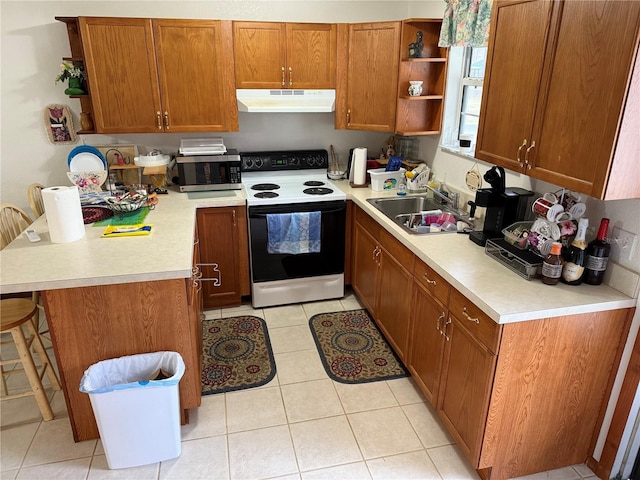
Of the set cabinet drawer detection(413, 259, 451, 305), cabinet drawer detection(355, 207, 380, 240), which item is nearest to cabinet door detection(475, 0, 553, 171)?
cabinet drawer detection(413, 259, 451, 305)

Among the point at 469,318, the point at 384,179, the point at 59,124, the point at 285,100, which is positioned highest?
the point at 285,100

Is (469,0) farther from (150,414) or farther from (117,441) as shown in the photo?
(117,441)

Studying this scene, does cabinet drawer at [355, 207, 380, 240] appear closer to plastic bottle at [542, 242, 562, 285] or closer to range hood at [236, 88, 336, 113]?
range hood at [236, 88, 336, 113]

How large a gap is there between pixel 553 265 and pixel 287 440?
148cm

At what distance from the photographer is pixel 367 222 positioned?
3129mm

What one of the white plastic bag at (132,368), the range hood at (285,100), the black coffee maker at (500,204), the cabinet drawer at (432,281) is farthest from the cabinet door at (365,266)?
the white plastic bag at (132,368)

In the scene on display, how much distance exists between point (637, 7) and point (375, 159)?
7.98 ft

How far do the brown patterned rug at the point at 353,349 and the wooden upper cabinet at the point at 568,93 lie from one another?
1411mm

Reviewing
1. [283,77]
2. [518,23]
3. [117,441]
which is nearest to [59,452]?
[117,441]

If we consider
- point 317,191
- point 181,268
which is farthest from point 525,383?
point 317,191

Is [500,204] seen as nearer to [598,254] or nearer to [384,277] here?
[598,254]

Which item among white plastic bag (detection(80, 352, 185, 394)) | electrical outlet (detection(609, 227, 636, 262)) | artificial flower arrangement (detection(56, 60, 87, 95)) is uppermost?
artificial flower arrangement (detection(56, 60, 87, 95))

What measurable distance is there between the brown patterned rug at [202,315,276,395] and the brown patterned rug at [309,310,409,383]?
368 mm

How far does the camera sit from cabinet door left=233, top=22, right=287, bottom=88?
121 inches
